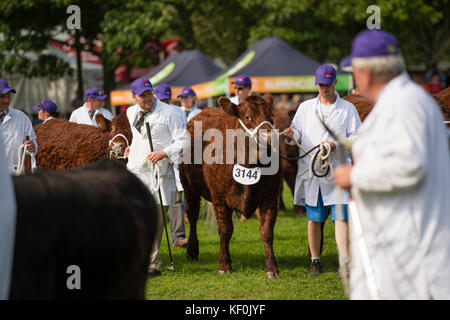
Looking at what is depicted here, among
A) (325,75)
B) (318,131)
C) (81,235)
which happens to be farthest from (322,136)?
(81,235)

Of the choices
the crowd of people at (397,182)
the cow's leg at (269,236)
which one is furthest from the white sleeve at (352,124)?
the crowd of people at (397,182)

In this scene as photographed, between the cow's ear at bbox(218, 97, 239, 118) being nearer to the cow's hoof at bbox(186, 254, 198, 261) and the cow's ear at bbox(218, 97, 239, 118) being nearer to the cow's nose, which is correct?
the cow's nose

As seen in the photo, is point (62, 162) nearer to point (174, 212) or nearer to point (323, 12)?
point (174, 212)

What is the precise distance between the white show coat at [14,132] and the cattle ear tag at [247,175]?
268 centimetres

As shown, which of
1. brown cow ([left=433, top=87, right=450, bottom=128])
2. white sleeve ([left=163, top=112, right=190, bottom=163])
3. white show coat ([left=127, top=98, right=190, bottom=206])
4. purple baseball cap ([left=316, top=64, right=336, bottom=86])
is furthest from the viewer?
brown cow ([left=433, top=87, right=450, bottom=128])

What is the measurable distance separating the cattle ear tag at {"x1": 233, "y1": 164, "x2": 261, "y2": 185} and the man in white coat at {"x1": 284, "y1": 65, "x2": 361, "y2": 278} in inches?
21.5

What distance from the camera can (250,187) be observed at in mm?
7832

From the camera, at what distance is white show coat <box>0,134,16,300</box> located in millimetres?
3490

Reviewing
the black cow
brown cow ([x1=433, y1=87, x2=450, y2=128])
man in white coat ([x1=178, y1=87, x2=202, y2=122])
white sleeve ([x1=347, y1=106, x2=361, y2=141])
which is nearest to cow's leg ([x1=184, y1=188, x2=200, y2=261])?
white sleeve ([x1=347, y1=106, x2=361, y2=141])

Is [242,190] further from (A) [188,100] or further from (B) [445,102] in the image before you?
(A) [188,100]

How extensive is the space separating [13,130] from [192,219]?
8.70ft

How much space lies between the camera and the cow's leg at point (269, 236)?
25.2 ft

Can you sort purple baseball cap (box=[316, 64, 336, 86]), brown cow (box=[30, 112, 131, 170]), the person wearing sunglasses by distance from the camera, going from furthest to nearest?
the person wearing sunglasses
brown cow (box=[30, 112, 131, 170])
purple baseball cap (box=[316, 64, 336, 86])

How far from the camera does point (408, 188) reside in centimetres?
364
